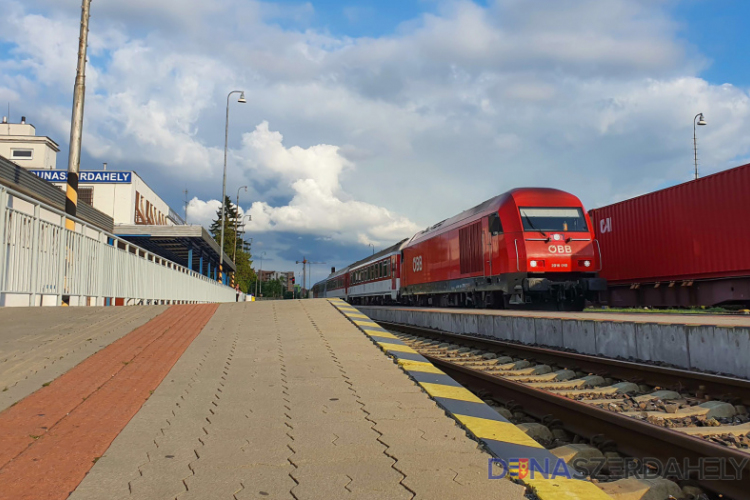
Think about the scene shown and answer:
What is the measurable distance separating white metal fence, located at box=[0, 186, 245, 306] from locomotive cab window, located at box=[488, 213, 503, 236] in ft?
31.8

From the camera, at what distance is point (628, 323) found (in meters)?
7.88

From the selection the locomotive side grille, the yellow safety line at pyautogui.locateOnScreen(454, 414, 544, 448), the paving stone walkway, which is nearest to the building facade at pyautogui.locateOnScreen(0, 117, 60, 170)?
the locomotive side grille

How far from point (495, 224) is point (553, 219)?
→ 154 centimetres

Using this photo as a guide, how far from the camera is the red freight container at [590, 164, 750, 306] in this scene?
14.0 m

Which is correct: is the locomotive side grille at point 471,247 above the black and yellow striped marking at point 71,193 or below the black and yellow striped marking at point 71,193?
below

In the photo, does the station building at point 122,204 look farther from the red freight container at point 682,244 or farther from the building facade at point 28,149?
the red freight container at point 682,244

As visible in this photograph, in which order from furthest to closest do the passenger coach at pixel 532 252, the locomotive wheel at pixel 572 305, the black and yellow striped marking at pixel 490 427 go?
the locomotive wheel at pixel 572 305, the passenger coach at pixel 532 252, the black and yellow striped marking at pixel 490 427

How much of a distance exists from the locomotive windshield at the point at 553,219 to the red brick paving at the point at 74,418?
10267 millimetres

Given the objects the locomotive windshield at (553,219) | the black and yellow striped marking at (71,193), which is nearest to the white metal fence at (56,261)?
the black and yellow striped marking at (71,193)

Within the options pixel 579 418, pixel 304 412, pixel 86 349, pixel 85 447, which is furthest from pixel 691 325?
pixel 86 349

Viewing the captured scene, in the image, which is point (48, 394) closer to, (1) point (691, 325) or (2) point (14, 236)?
(2) point (14, 236)

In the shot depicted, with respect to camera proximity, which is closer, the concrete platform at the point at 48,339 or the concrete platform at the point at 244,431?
the concrete platform at the point at 244,431

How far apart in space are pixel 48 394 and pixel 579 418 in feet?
14.2

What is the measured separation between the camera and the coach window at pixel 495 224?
14728 mm
